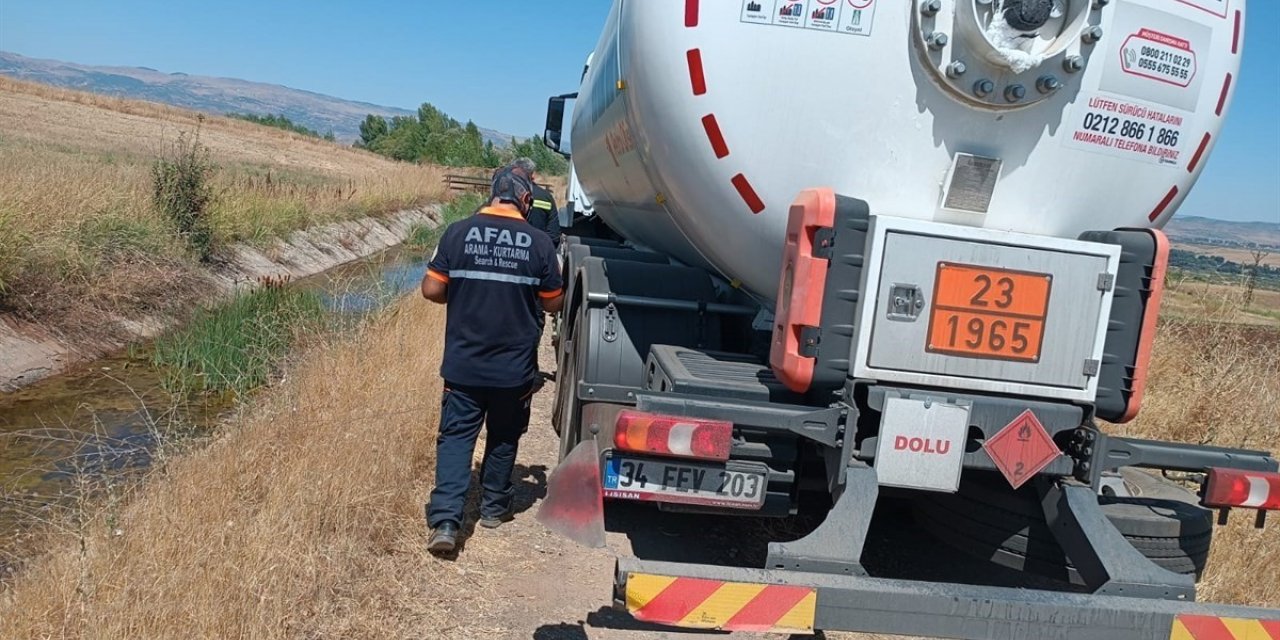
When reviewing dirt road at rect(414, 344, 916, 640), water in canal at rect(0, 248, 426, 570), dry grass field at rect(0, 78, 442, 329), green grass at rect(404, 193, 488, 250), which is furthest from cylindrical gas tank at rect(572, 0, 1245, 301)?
green grass at rect(404, 193, 488, 250)

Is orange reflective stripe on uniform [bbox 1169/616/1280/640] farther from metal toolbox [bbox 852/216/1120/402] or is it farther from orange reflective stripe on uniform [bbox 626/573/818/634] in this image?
orange reflective stripe on uniform [bbox 626/573/818/634]

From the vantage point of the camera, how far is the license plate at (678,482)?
11.7 feet

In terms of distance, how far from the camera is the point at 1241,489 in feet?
11.7

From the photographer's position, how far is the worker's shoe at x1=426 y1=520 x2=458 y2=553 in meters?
4.29

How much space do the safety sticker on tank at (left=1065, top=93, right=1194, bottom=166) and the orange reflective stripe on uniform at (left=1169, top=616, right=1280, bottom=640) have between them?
→ 5.64ft

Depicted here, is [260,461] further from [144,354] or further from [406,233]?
[406,233]

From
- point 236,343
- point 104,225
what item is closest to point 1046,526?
point 236,343

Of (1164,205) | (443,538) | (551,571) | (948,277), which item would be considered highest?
(1164,205)

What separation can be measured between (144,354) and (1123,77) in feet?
26.3

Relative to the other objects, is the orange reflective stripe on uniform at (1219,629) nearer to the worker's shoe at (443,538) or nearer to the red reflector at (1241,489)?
the red reflector at (1241,489)

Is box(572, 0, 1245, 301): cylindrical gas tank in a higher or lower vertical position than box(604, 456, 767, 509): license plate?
higher

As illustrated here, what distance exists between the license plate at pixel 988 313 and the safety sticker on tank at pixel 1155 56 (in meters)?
0.81

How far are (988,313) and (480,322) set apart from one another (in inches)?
88.0

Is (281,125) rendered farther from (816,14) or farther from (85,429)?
(816,14)
